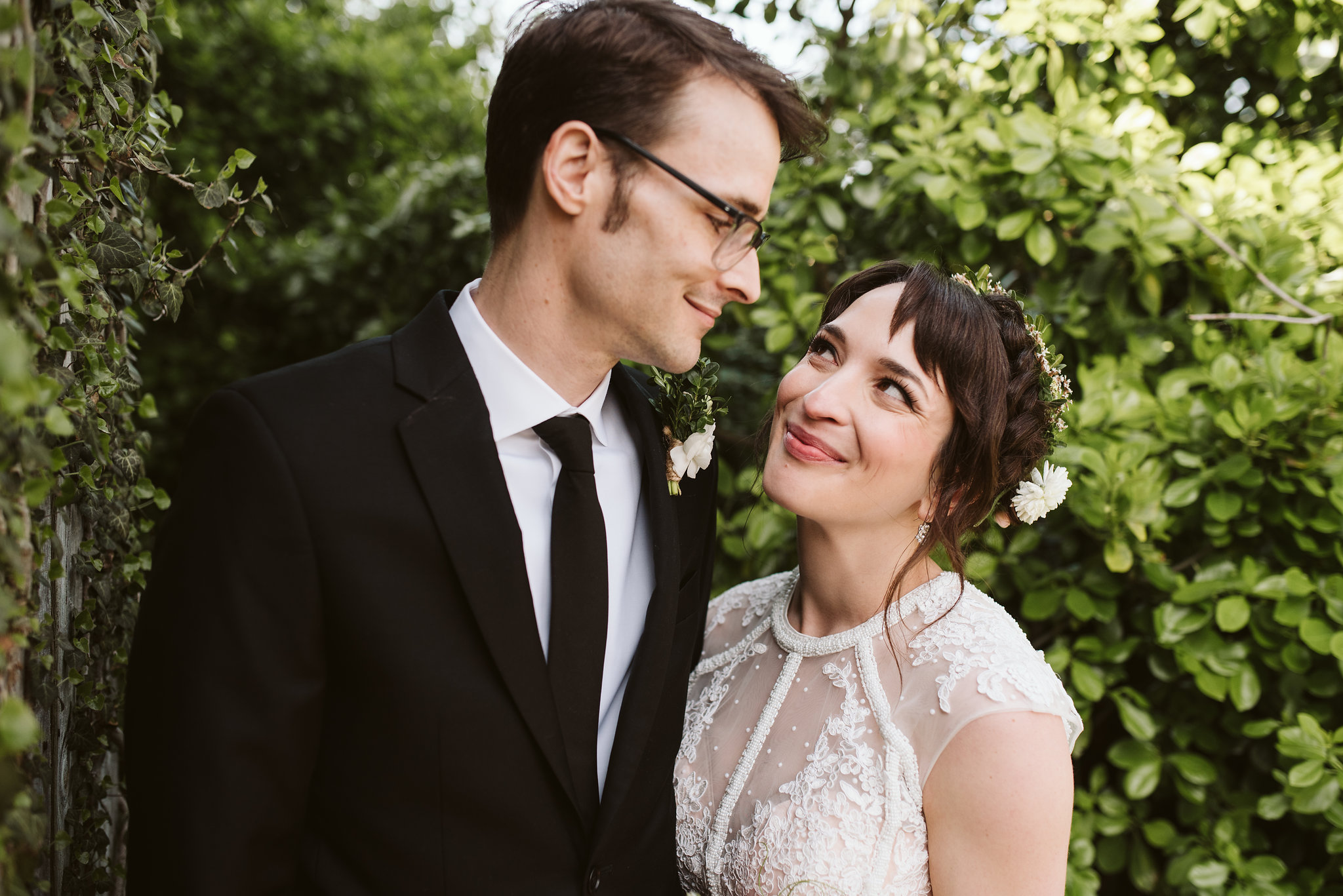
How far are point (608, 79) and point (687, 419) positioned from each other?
0.71 meters

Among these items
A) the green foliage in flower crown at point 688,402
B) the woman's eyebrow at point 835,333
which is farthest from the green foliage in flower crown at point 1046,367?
the green foliage in flower crown at point 688,402

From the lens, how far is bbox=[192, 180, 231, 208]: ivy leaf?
1.70m

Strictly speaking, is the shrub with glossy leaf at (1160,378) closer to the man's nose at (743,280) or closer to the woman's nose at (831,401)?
the woman's nose at (831,401)

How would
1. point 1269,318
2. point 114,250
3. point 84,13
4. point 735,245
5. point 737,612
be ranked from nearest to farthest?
point 84,13 < point 114,250 < point 735,245 < point 1269,318 < point 737,612

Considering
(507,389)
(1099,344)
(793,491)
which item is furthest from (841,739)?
(1099,344)

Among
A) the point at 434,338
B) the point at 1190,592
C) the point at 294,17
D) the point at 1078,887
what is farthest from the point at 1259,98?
the point at 294,17

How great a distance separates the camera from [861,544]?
2.06 m

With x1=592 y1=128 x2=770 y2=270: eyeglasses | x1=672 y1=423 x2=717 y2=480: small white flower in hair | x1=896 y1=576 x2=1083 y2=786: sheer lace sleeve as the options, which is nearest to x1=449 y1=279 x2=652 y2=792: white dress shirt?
x1=672 y1=423 x2=717 y2=480: small white flower in hair

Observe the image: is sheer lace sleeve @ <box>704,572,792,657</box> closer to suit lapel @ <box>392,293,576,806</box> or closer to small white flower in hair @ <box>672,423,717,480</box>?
small white flower in hair @ <box>672,423,717,480</box>

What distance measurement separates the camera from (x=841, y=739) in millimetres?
1891

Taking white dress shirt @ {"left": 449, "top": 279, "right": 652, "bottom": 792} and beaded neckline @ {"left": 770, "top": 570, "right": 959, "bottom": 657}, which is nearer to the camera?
white dress shirt @ {"left": 449, "top": 279, "right": 652, "bottom": 792}

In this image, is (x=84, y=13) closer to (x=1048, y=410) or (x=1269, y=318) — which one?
(x=1048, y=410)

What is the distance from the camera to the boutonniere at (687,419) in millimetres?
1883

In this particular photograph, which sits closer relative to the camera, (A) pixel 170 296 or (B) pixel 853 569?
(A) pixel 170 296
